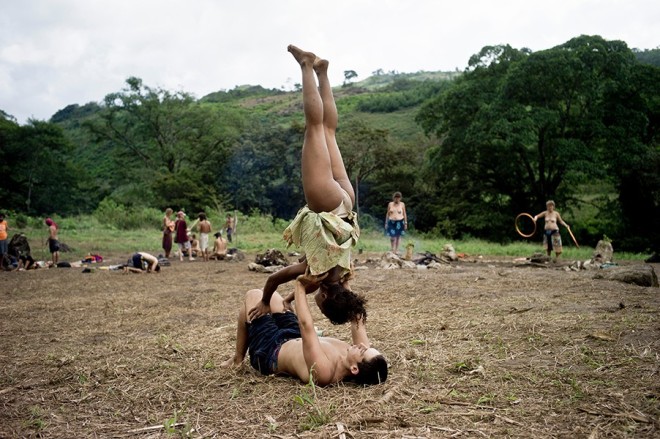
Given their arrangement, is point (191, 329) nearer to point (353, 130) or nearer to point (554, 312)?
point (554, 312)

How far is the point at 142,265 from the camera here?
12070mm

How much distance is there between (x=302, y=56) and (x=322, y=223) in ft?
4.23

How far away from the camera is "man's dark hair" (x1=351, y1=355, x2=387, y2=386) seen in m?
3.42

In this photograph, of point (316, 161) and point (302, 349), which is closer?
point (302, 349)

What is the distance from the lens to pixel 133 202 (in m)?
34.2

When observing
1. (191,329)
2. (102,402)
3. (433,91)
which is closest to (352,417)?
(102,402)

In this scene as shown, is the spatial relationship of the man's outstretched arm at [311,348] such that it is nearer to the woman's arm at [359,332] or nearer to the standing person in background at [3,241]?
the woman's arm at [359,332]

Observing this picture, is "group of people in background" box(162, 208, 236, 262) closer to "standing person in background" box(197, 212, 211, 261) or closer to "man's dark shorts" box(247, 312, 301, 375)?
"standing person in background" box(197, 212, 211, 261)

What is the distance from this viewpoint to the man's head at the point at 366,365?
342 cm

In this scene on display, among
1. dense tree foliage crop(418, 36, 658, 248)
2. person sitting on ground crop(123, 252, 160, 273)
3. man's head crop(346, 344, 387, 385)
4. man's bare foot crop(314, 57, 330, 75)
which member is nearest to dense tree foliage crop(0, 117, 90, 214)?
dense tree foliage crop(418, 36, 658, 248)

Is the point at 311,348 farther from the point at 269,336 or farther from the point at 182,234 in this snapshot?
the point at 182,234

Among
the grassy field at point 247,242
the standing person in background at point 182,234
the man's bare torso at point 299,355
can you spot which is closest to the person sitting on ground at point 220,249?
the standing person in background at point 182,234

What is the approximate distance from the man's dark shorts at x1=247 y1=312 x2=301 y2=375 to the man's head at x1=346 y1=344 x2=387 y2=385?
1.74ft

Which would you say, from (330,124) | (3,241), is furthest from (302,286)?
(3,241)
